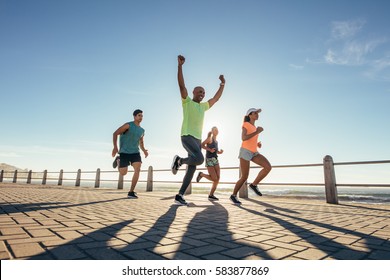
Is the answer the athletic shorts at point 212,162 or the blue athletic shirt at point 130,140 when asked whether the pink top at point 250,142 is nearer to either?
the athletic shorts at point 212,162

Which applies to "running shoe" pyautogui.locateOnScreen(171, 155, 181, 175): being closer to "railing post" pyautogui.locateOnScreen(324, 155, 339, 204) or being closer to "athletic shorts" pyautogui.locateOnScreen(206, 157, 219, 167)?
"athletic shorts" pyautogui.locateOnScreen(206, 157, 219, 167)

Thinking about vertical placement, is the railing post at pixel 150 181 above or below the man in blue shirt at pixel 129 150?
below

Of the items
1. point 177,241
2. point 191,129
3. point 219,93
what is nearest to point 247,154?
point 219,93

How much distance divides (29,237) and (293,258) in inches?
74.7

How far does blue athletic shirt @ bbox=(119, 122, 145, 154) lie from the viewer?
242 inches

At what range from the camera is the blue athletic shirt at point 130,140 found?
616 centimetres

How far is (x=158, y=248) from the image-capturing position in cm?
171

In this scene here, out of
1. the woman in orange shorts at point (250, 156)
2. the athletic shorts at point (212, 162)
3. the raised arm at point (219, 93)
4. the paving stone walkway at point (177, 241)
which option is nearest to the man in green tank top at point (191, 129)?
the raised arm at point (219, 93)

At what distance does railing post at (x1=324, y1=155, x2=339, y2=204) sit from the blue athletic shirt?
189 inches

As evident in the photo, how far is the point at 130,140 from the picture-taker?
6188 millimetres

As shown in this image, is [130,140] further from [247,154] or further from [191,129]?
[247,154]

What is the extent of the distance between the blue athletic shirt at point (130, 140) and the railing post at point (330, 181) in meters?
4.81

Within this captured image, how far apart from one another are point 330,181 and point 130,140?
16.7 feet
